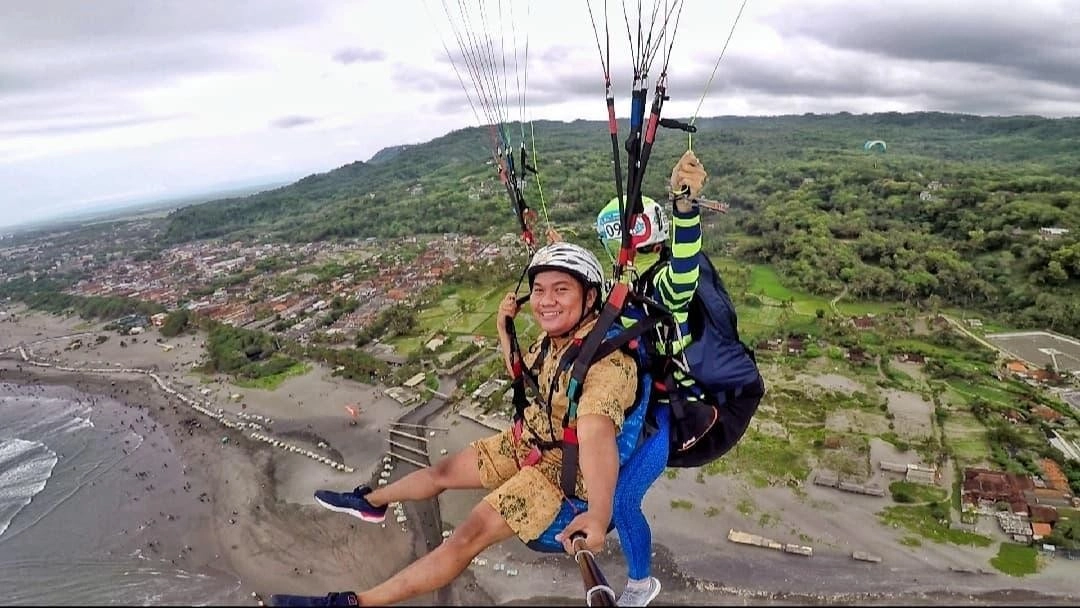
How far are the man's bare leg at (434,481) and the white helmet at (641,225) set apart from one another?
1.22 m

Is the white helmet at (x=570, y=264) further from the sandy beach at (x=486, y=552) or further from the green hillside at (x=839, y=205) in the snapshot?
the sandy beach at (x=486, y=552)

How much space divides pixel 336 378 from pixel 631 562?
18.8m

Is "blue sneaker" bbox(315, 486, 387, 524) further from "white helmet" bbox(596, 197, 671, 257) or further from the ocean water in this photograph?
the ocean water

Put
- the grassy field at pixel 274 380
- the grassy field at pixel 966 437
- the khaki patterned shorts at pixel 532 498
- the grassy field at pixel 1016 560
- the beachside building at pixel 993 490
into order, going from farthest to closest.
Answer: the grassy field at pixel 274 380, the grassy field at pixel 966 437, the beachside building at pixel 993 490, the grassy field at pixel 1016 560, the khaki patterned shorts at pixel 532 498

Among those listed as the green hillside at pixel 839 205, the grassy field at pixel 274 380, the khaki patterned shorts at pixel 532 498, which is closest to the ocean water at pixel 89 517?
the grassy field at pixel 274 380

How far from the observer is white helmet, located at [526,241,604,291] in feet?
7.69

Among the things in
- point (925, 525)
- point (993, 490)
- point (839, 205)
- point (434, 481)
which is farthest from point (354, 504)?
point (839, 205)

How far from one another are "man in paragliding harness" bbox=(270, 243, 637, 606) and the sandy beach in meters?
5.36

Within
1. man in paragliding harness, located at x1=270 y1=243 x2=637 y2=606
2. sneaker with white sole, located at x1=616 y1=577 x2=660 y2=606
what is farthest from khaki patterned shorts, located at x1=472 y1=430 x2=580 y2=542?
sneaker with white sole, located at x1=616 y1=577 x2=660 y2=606

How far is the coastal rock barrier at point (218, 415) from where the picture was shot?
14588 mm

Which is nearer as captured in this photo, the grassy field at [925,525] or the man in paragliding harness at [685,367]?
the man in paragliding harness at [685,367]

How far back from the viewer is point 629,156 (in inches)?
94.4

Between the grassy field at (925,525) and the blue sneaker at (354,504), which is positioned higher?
the blue sneaker at (354,504)

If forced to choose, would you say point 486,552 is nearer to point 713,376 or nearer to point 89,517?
point 713,376
